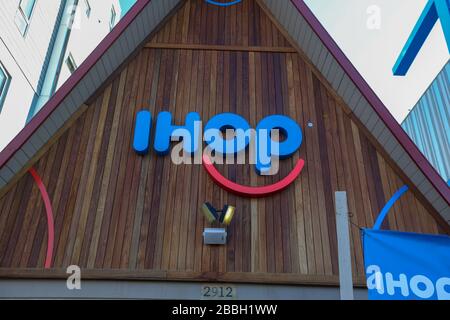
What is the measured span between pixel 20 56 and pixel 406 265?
13.4 metres

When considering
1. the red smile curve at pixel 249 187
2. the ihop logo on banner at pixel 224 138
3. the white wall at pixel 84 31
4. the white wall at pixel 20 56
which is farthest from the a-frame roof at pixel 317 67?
the white wall at pixel 84 31

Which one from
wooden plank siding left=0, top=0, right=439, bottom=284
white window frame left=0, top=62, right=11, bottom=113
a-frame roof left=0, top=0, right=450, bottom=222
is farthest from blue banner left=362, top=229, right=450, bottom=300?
white window frame left=0, top=62, right=11, bottom=113

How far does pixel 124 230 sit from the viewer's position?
655cm

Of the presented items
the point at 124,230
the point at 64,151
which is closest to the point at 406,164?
the point at 124,230

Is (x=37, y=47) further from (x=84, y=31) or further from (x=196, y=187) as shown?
(x=196, y=187)

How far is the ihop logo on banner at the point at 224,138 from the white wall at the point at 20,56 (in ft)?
25.6

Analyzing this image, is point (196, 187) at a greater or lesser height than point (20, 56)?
lesser

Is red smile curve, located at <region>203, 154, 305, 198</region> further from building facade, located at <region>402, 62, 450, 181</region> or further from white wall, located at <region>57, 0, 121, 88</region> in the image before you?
building facade, located at <region>402, 62, 450, 181</region>

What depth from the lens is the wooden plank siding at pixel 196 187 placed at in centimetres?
632

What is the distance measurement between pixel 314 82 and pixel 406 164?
234 cm

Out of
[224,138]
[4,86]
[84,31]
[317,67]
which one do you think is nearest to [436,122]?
[84,31]

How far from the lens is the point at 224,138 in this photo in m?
7.54

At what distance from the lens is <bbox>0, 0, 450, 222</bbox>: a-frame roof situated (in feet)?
22.5
